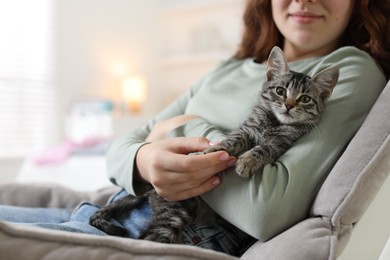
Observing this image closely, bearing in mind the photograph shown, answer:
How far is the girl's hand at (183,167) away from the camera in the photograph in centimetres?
84

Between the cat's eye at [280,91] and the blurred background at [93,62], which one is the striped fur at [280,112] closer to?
the cat's eye at [280,91]

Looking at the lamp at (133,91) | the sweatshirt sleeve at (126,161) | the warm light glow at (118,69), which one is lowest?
the lamp at (133,91)

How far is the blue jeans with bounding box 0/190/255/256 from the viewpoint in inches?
35.4

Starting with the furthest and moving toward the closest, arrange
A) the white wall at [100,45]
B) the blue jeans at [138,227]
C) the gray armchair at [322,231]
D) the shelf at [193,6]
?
1. the shelf at [193,6]
2. the white wall at [100,45]
3. the blue jeans at [138,227]
4. the gray armchair at [322,231]

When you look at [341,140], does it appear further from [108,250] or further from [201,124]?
[108,250]

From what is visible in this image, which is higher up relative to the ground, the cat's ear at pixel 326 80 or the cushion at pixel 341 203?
the cat's ear at pixel 326 80

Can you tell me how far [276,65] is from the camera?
106 cm

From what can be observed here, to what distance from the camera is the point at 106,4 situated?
466cm

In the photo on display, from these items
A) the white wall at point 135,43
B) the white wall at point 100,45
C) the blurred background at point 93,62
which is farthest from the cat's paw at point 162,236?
the white wall at point 100,45

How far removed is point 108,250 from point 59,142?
3.80m

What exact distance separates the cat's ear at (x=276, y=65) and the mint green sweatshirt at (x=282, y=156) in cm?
8

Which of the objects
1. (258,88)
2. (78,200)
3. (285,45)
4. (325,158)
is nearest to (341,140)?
(325,158)

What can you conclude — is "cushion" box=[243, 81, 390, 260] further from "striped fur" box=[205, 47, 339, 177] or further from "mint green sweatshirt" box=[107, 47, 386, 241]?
"striped fur" box=[205, 47, 339, 177]

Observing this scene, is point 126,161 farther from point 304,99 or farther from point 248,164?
point 304,99
